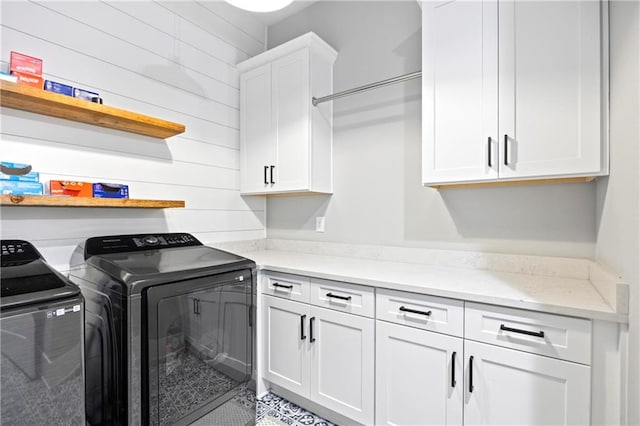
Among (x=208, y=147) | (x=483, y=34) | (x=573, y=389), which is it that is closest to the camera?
(x=573, y=389)

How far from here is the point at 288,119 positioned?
241cm

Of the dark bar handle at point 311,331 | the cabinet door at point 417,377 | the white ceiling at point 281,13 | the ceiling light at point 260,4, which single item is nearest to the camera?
the cabinet door at point 417,377

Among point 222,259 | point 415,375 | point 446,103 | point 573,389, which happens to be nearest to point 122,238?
point 222,259

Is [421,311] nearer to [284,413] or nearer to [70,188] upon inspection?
[284,413]

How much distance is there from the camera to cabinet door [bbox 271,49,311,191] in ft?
7.62

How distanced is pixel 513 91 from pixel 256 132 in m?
1.84

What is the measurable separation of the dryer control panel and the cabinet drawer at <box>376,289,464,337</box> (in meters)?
1.28

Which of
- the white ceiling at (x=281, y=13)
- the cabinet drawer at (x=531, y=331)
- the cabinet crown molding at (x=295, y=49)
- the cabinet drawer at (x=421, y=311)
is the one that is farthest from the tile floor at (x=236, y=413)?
the white ceiling at (x=281, y=13)

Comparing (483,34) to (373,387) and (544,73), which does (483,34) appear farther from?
(373,387)

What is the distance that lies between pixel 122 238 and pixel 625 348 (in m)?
2.33

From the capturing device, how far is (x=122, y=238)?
1.79m

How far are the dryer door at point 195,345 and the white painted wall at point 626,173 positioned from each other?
159 centimetres

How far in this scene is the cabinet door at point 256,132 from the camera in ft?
8.26

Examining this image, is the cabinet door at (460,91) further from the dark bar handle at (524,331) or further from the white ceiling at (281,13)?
the white ceiling at (281,13)
